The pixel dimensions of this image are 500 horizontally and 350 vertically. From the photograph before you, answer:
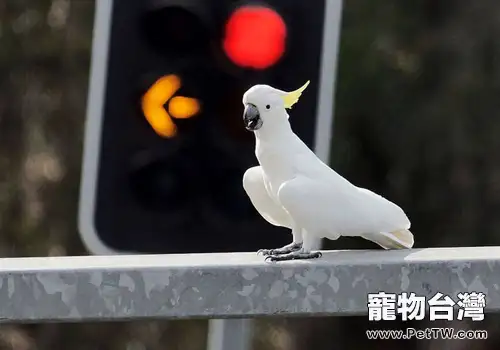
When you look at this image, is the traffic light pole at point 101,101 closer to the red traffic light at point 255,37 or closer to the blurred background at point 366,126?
the red traffic light at point 255,37

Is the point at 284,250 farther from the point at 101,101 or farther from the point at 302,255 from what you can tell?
the point at 101,101

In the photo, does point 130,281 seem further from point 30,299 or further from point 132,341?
point 132,341

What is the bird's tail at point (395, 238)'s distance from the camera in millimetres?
939

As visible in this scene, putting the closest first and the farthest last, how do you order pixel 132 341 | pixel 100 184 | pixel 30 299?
pixel 30 299
pixel 100 184
pixel 132 341

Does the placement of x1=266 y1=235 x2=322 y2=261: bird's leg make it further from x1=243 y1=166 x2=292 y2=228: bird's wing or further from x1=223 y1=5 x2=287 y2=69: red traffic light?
x1=223 y1=5 x2=287 y2=69: red traffic light

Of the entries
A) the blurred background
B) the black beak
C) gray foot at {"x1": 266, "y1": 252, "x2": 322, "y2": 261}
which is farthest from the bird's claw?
the blurred background

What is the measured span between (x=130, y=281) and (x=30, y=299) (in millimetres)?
92

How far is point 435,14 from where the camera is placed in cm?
195

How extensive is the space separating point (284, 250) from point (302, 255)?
47 mm

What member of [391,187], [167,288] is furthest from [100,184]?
[391,187]

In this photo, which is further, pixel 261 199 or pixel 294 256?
pixel 261 199

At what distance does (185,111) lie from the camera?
913mm

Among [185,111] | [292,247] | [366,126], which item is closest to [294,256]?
[292,247]

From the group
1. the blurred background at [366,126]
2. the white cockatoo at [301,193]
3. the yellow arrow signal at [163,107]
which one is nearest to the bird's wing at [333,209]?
the white cockatoo at [301,193]
